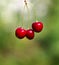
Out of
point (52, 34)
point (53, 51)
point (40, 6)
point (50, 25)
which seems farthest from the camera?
point (40, 6)

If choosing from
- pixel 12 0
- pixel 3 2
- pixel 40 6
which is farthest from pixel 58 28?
pixel 40 6

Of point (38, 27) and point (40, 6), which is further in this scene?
point (40, 6)

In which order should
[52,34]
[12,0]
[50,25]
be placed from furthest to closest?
[12,0] < [50,25] < [52,34]

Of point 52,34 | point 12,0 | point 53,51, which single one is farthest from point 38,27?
point 12,0

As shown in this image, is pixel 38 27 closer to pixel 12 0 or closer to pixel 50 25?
pixel 50 25

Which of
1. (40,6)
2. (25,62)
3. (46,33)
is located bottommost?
(25,62)

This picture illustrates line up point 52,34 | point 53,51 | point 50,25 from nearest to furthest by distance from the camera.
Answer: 1. point 53,51
2. point 52,34
3. point 50,25

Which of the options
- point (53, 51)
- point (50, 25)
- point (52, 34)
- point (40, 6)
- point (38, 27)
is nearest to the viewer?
point (38, 27)

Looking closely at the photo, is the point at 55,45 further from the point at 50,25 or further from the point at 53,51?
the point at 50,25

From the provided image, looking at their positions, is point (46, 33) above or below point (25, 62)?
above
